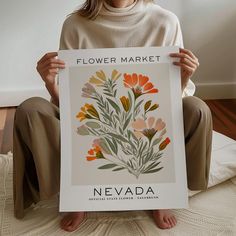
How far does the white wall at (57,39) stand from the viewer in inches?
77.0

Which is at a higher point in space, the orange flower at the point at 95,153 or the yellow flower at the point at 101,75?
the yellow flower at the point at 101,75

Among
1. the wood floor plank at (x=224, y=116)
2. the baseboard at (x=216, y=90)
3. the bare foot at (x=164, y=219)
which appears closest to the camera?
the bare foot at (x=164, y=219)

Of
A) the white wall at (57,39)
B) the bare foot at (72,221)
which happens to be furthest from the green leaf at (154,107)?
→ the white wall at (57,39)

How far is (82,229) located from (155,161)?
12.0 inches

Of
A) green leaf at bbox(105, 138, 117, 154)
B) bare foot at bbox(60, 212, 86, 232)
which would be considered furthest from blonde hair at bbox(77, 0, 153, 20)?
bare foot at bbox(60, 212, 86, 232)

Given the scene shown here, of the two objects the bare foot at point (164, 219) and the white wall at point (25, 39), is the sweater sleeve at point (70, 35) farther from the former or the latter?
the white wall at point (25, 39)

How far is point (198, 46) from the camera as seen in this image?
2096 mm

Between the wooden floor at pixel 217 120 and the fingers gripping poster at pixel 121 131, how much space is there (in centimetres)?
74

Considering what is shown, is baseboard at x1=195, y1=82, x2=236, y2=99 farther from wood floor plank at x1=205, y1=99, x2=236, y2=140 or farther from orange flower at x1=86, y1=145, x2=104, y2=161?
orange flower at x1=86, y1=145, x2=104, y2=161

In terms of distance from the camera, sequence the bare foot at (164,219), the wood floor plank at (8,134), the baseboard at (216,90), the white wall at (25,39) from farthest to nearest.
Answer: the baseboard at (216,90) < the white wall at (25,39) < the wood floor plank at (8,134) < the bare foot at (164,219)

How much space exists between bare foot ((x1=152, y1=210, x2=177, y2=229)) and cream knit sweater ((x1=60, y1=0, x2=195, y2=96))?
1.24 feet

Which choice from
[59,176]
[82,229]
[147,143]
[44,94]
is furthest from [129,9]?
[44,94]

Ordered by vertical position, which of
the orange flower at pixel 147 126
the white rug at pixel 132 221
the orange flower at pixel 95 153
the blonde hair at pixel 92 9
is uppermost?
the blonde hair at pixel 92 9

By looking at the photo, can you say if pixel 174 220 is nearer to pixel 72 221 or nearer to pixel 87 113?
pixel 72 221
